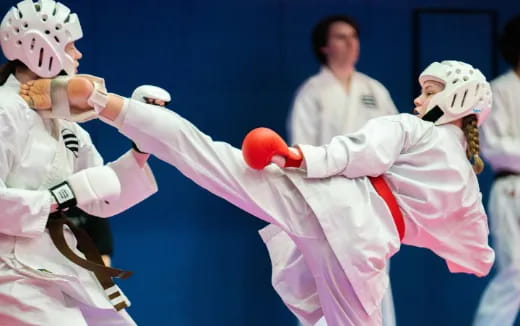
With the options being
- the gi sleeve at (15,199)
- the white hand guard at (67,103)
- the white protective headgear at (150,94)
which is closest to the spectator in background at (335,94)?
the white protective headgear at (150,94)

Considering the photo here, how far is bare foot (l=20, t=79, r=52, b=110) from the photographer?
3.29m

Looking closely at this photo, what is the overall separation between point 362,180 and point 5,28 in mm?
1343

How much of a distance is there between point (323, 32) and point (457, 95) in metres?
1.80

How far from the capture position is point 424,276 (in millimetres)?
6047

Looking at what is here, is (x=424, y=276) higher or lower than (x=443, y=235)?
lower

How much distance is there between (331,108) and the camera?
525 cm

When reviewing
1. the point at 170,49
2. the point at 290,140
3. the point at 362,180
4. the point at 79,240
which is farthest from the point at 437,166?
the point at 170,49

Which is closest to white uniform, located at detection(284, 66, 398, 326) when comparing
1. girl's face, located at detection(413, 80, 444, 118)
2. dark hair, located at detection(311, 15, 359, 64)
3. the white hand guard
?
dark hair, located at detection(311, 15, 359, 64)

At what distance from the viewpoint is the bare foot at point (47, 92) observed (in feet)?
10.8

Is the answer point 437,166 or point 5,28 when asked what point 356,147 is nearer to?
point 437,166

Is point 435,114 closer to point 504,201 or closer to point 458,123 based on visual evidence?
point 458,123

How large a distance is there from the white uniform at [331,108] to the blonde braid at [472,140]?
138 cm

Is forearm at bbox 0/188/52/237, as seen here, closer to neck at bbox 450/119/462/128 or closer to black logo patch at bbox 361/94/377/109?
neck at bbox 450/119/462/128

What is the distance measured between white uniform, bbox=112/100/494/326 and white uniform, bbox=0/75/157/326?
29 centimetres
